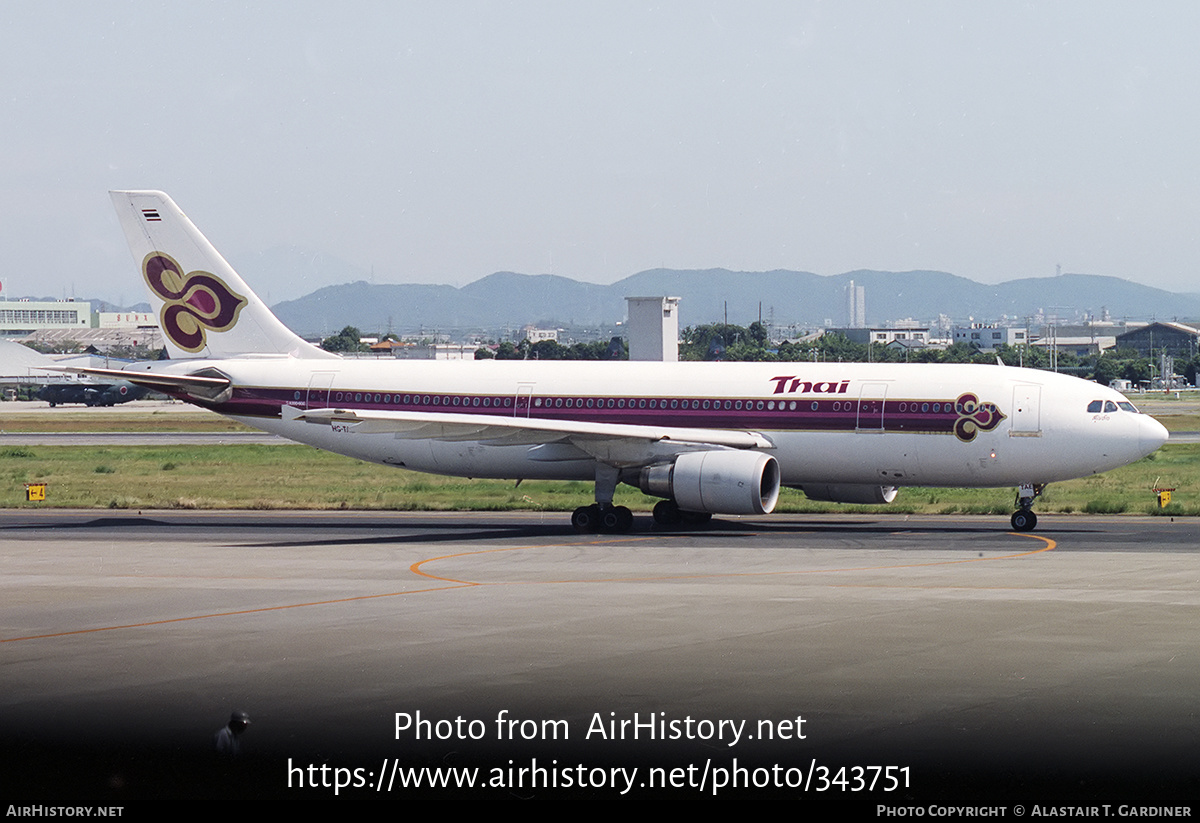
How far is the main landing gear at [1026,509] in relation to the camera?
36875 mm

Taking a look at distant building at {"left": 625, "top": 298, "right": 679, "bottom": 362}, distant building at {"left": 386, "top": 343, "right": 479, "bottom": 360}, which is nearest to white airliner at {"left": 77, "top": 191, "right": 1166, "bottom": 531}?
distant building at {"left": 625, "top": 298, "right": 679, "bottom": 362}

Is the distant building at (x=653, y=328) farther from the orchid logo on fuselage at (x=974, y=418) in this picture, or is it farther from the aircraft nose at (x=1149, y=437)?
the aircraft nose at (x=1149, y=437)

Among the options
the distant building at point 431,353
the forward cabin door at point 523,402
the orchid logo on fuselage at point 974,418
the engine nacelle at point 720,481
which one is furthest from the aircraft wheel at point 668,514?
the distant building at point 431,353

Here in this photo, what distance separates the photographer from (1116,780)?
493 inches

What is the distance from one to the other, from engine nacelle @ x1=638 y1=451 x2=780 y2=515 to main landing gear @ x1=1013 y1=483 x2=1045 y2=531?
20.9ft

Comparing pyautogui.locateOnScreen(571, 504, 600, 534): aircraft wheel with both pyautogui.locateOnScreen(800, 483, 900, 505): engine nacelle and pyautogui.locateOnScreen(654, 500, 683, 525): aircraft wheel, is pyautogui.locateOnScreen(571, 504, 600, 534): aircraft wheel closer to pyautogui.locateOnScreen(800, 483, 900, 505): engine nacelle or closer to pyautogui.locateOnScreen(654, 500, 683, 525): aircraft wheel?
pyautogui.locateOnScreen(654, 500, 683, 525): aircraft wheel

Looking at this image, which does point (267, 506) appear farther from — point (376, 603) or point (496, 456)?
point (376, 603)

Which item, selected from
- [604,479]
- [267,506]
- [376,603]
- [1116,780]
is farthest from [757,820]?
[267,506]

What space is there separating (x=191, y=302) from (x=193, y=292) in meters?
0.32

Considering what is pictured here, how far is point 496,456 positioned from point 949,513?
1365 cm

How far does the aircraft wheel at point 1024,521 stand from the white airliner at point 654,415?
2.3 inches

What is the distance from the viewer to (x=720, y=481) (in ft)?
117

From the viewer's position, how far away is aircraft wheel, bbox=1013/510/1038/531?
36.9 meters

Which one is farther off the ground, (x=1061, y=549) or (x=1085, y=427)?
(x=1085, y=427)
